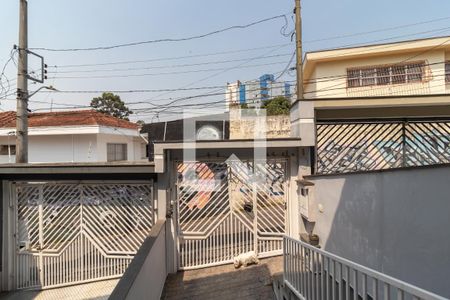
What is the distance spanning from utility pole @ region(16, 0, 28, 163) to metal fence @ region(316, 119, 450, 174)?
8454 millimetres

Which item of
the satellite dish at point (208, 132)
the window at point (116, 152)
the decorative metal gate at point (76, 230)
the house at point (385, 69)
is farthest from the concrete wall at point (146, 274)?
the window at point (116, 152)

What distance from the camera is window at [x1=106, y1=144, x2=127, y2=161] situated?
1662 centimetres

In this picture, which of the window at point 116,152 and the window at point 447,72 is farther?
the window at point 116,152

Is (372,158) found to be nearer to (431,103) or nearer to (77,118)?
(431,103)

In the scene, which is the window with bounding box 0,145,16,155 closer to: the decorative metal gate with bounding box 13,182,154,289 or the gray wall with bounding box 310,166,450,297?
the decorative metal gate with bounding box 13,182,154,289

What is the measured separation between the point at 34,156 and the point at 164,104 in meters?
7.22

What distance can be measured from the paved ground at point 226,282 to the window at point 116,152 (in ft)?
39.8

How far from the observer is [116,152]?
57.0 feet

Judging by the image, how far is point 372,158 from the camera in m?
6.06

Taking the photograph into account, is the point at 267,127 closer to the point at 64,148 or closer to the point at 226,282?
the point at 226,282

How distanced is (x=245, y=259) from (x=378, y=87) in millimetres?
10362

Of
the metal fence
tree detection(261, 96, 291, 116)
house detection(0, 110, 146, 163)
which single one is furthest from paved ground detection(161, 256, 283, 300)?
tree detection(261, 96, 291, 116)

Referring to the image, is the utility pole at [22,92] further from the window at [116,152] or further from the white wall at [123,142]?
the window at [116,152]

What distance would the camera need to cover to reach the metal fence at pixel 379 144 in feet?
19.6
